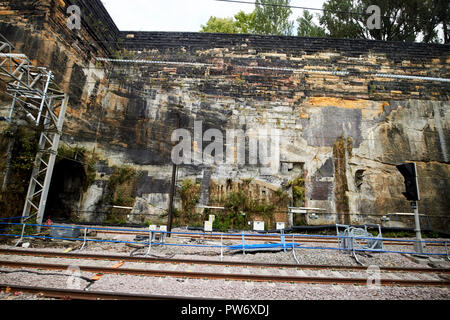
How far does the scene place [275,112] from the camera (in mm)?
13234

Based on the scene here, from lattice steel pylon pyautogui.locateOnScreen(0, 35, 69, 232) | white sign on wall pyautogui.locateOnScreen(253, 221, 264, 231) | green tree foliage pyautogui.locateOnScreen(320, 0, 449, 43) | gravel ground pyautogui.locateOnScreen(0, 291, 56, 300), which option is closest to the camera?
gravel ground pyautogui.locateOnScreen(0, 291, 56, 300)

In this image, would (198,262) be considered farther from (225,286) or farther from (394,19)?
(394,19)

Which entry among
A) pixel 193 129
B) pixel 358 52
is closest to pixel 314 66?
pixel 358 52

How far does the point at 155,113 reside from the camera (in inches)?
515

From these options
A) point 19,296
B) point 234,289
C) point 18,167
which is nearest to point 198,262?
point 234,289

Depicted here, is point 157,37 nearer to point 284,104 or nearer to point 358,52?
point 284,104

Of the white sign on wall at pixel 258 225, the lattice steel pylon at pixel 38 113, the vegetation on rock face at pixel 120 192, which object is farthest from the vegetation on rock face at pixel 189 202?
the lattice steel pylon at pixel 38 113

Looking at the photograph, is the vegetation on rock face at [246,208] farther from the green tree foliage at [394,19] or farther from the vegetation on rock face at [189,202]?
the green tree foliage at [394,19]

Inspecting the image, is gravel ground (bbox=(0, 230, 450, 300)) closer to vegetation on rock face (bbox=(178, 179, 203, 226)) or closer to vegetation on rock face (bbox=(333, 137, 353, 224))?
vegetation on rock face (bbox=(333, 137, 353, 224))

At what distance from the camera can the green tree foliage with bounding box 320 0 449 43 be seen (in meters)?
16.0

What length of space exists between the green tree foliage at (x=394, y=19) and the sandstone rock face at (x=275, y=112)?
4185 mm

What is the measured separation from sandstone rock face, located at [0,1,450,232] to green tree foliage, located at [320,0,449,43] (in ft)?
13.7

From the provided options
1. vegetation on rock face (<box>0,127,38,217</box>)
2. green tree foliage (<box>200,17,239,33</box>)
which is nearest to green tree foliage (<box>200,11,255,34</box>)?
green tree foliage (<box>200,17,239,33</box>)

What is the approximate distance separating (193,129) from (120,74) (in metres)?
5.89
